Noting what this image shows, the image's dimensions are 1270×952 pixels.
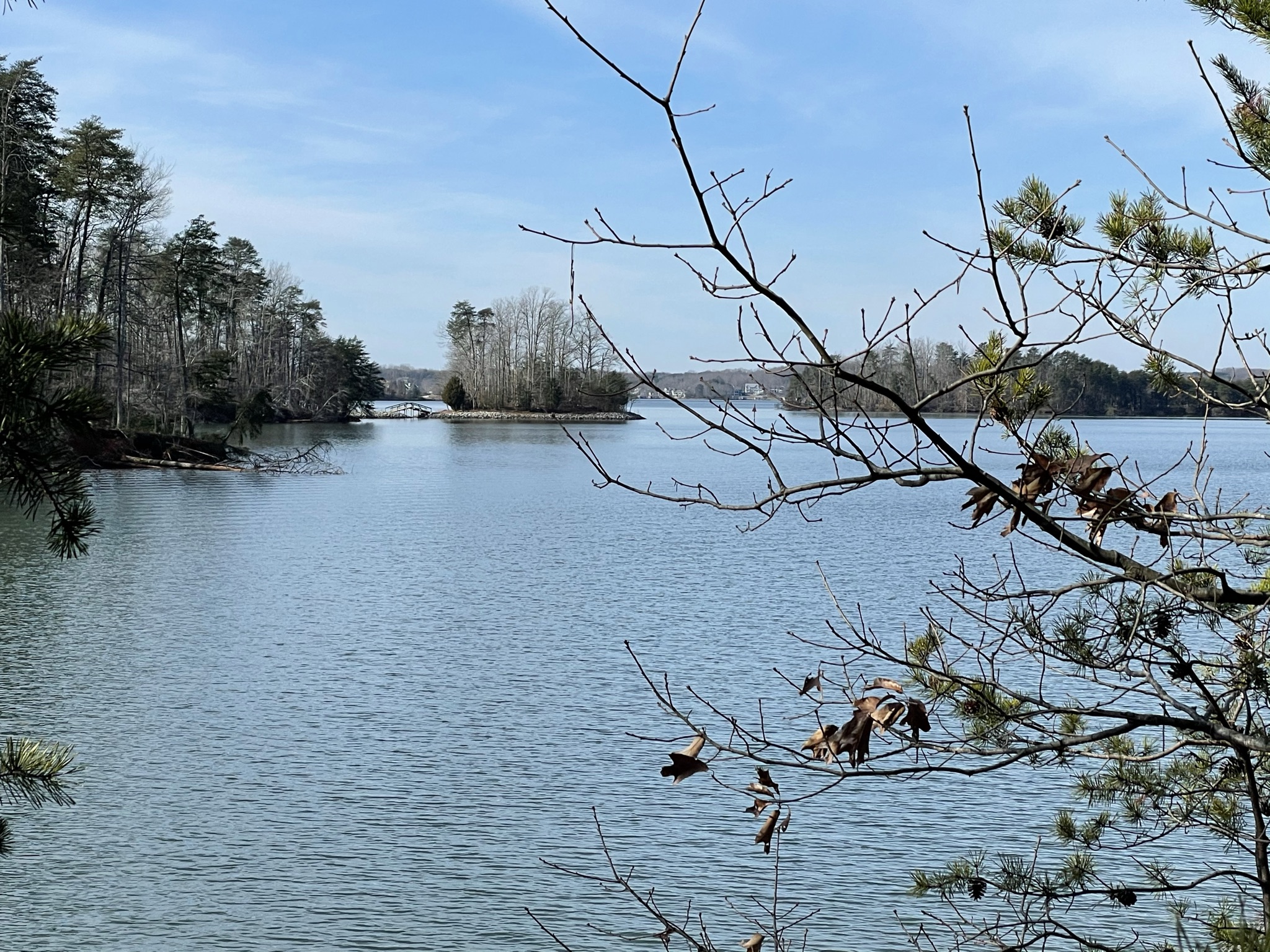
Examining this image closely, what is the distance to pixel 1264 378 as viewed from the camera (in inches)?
127

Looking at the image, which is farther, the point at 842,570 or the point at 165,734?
the point at 842,570

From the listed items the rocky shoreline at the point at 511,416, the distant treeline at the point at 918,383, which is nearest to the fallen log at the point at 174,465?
the distant treeline at the point at 918,383

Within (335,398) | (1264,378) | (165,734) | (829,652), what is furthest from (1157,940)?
(335,398)

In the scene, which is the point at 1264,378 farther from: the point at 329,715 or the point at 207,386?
the point at 207,386

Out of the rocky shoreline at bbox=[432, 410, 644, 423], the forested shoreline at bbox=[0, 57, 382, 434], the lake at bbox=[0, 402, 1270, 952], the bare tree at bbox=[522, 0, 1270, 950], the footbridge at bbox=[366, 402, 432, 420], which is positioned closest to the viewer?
the bare tree at bbox=[522, 0, 1270, 950]

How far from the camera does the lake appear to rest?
721 cm

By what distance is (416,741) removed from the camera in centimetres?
1030

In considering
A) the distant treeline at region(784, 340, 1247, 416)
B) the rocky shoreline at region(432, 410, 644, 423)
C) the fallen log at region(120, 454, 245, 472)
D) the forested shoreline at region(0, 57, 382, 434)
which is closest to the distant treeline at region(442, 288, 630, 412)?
the rocky shoreline at region(432, 410, 644, 423)

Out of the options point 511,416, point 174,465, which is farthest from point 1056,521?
point 511,416

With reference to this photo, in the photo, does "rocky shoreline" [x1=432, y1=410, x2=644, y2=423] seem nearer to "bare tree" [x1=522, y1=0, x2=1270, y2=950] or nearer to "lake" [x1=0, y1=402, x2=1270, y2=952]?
"lake" [x1=0, y1=402, x2=1270, y2=952]

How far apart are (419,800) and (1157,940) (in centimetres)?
496

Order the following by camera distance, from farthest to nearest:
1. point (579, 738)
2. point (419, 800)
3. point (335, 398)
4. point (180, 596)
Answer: point (335, 398) → point (180, 596) → point (579, 738) → point (419, 800)

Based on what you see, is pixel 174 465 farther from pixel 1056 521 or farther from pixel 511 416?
pixel 511 416

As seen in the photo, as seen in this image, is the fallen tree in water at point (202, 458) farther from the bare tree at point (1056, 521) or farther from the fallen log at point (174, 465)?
the bare tree at point (1056, 521)
